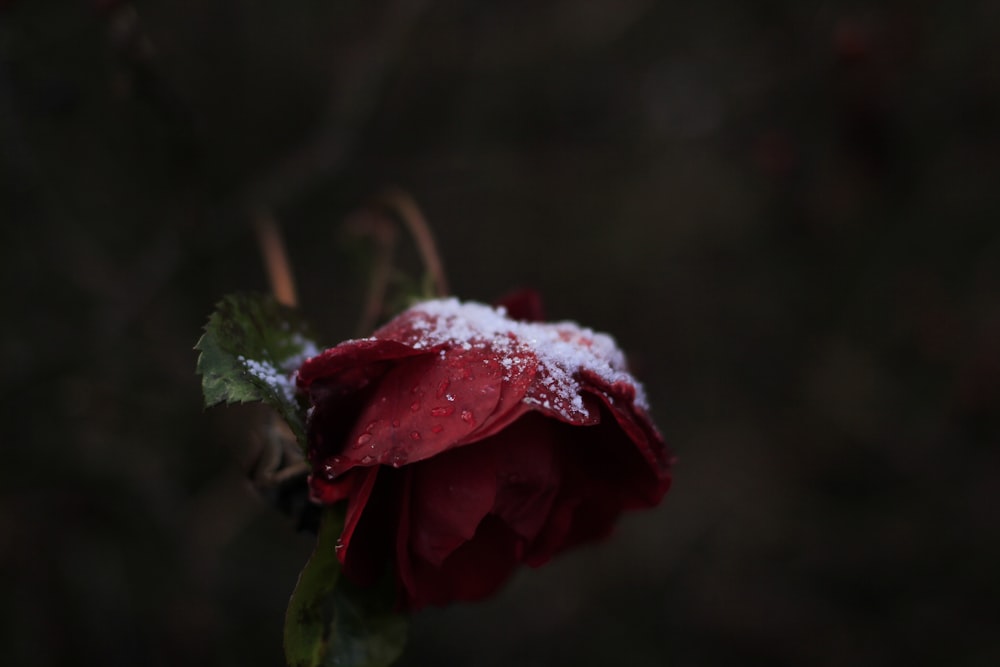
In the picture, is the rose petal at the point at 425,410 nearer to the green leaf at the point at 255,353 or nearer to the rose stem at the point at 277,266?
the green leaf at the point at 255,353

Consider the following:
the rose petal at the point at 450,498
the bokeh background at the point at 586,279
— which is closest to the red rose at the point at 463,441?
the rose petal at the point at 450,498

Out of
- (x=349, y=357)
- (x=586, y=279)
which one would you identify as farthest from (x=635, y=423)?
(x=586, y=279)

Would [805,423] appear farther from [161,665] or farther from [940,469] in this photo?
[161,665]

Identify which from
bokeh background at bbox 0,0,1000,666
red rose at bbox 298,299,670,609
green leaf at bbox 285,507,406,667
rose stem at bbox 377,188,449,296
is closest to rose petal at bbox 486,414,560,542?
red rose at bbox 298,299,670,609

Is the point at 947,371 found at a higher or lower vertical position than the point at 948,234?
lower

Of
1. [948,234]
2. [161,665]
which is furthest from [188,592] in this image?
[948,234]

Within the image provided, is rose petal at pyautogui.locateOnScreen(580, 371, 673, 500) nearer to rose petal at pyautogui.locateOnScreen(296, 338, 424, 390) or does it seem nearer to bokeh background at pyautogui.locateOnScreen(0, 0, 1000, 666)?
rose petal at pyautogui.locateOnScreen(296, 338, 424, 390)
